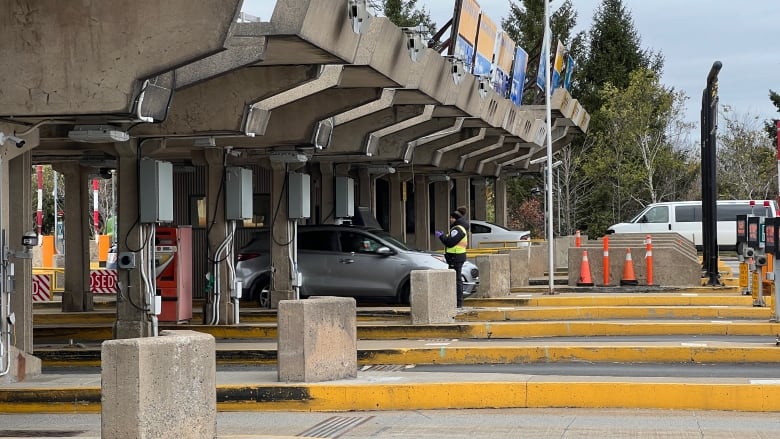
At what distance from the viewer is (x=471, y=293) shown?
2392 cm

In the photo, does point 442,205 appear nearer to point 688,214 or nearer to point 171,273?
point 688,214

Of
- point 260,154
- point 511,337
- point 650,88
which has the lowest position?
point 511,337

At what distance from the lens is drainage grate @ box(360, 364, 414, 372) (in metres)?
15.0

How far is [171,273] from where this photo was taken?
19953mm

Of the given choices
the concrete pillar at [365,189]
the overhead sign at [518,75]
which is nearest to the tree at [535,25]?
the overhead sign at [518,75]

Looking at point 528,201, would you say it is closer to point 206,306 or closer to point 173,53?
point 206,306

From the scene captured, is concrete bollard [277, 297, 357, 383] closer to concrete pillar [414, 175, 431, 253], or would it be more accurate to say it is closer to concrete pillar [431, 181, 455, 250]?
concrete pillar [414, 175, 431, 253]

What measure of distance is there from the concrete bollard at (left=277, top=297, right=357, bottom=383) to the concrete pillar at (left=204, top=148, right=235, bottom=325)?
23.4 feet

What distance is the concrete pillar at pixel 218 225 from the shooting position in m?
19.9

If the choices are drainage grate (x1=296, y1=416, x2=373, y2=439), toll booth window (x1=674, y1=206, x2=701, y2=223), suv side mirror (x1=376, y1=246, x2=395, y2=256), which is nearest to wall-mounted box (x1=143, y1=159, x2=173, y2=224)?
suv side mirror (x1=376, y1=246, x2=395, y2=256)

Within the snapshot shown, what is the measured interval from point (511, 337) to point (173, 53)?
7.48 meters

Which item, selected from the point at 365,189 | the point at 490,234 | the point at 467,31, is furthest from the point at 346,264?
the point at 490,234

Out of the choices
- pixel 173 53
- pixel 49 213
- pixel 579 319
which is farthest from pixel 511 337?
pixel 49 213

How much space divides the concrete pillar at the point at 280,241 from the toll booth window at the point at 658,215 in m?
28.0
